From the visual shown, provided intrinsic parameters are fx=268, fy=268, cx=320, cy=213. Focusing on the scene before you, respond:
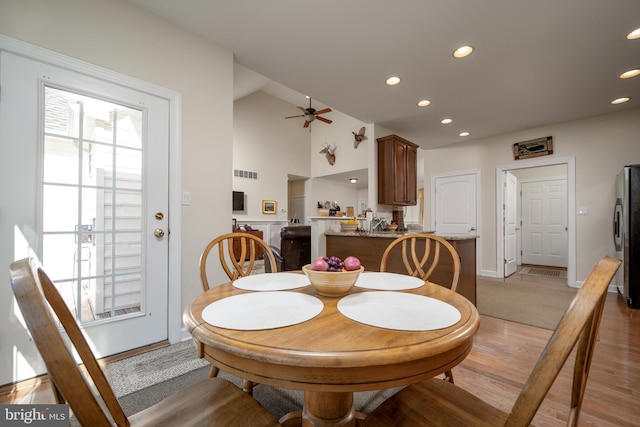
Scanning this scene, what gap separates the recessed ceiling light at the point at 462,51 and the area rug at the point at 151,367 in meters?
3.32

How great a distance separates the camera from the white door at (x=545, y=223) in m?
5.86

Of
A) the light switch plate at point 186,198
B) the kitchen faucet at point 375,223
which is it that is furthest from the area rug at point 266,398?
the kitchen faucet at point 375,223

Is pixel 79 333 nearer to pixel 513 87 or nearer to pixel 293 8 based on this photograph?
pixel 293 8

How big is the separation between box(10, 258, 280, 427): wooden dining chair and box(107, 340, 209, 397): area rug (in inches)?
41.0

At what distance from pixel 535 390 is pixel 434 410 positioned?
0.46m

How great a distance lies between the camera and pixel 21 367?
159 centimetres

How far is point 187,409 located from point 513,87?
4.03 metres

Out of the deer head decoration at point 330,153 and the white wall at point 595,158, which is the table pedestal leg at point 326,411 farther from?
the deer head decoration at point 330,153

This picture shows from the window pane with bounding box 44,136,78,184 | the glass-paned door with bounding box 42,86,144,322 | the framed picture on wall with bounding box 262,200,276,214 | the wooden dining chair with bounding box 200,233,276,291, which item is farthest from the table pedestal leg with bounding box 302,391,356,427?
the framed picture on wall with bounding box 262,200,276,214

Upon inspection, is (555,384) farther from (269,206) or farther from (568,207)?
(269,206)

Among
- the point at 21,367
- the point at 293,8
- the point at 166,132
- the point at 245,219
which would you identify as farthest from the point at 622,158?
the point at 245,219

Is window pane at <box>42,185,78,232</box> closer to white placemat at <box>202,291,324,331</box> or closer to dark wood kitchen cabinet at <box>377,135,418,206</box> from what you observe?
white placemat at <box>202,291,324,331</box>

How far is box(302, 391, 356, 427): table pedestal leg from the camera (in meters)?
1.00

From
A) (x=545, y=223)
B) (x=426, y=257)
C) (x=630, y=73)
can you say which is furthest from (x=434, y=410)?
(x=545, y=223)
